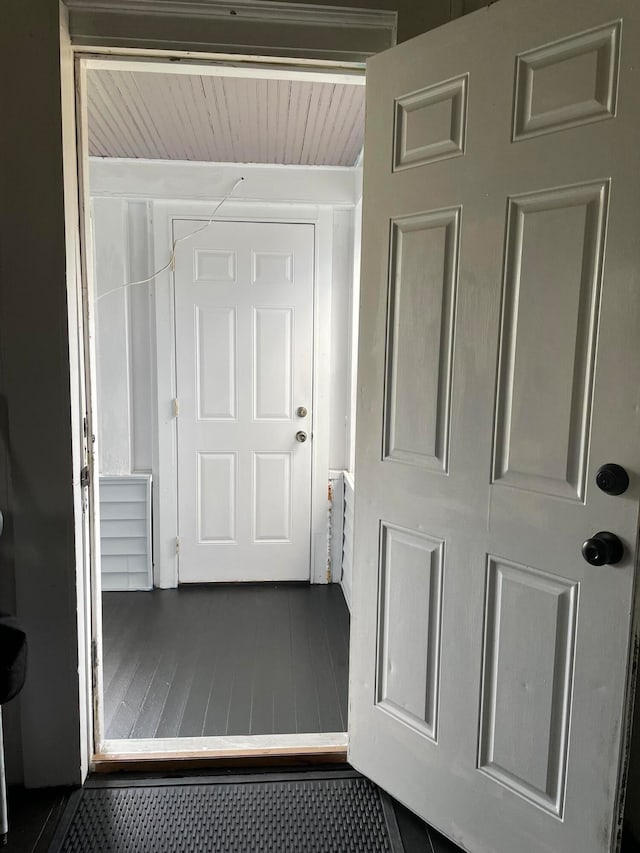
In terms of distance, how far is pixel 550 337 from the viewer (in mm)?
1250

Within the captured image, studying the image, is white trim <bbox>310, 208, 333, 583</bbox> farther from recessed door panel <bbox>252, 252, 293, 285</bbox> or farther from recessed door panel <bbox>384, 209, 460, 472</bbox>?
recessed door panel <bbox>384, 209, 460, 472</bbox>

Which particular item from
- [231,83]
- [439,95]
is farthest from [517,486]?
[231,83]

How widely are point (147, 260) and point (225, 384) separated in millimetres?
788

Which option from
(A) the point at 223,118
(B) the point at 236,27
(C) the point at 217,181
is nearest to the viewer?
(B) the point at 236,27

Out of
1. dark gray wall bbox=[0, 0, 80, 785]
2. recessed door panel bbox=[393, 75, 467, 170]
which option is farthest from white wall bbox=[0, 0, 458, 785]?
recessed door panel bbox=[393, 75, 467, 170]

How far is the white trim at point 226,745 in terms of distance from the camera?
5.90ft

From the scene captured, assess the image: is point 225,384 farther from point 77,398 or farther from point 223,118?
point 77,398

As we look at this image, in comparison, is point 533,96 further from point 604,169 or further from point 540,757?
point 540,757

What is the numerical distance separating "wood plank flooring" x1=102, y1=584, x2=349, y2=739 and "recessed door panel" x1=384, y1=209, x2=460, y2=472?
1.18m

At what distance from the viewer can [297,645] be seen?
262 centimetres

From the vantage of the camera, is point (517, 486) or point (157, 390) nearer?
point (517, 486)

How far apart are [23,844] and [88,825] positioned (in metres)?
0.16

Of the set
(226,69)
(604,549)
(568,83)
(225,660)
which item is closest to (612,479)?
(604,549)

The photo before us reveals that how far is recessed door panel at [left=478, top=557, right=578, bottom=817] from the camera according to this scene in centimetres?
127
